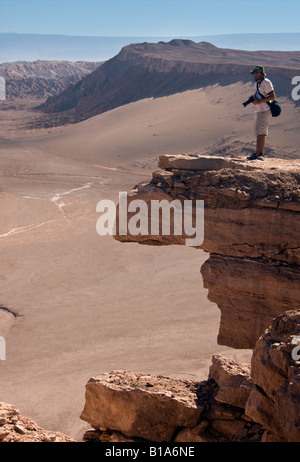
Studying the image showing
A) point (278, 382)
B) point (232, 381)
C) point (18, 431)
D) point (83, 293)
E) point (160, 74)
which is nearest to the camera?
point (278, 382)

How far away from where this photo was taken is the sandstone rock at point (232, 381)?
15.2 feet

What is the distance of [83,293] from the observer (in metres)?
12.8

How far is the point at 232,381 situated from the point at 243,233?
1798 millimetres

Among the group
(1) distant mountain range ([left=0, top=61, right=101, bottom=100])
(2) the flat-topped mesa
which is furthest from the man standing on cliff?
(1) distant mountain range ([left=0, top=61, right=101, bottom=100])

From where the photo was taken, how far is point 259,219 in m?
5.82

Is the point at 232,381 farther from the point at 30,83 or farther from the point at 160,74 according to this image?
the point at 30,83

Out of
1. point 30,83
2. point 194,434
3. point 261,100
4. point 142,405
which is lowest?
point 194,434

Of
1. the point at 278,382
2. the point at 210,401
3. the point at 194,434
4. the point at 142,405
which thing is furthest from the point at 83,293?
the point at 278,382

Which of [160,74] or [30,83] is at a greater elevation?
[30,83]

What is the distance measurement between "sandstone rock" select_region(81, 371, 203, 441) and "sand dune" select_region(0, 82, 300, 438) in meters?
2.13

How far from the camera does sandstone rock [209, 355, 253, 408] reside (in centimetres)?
464
